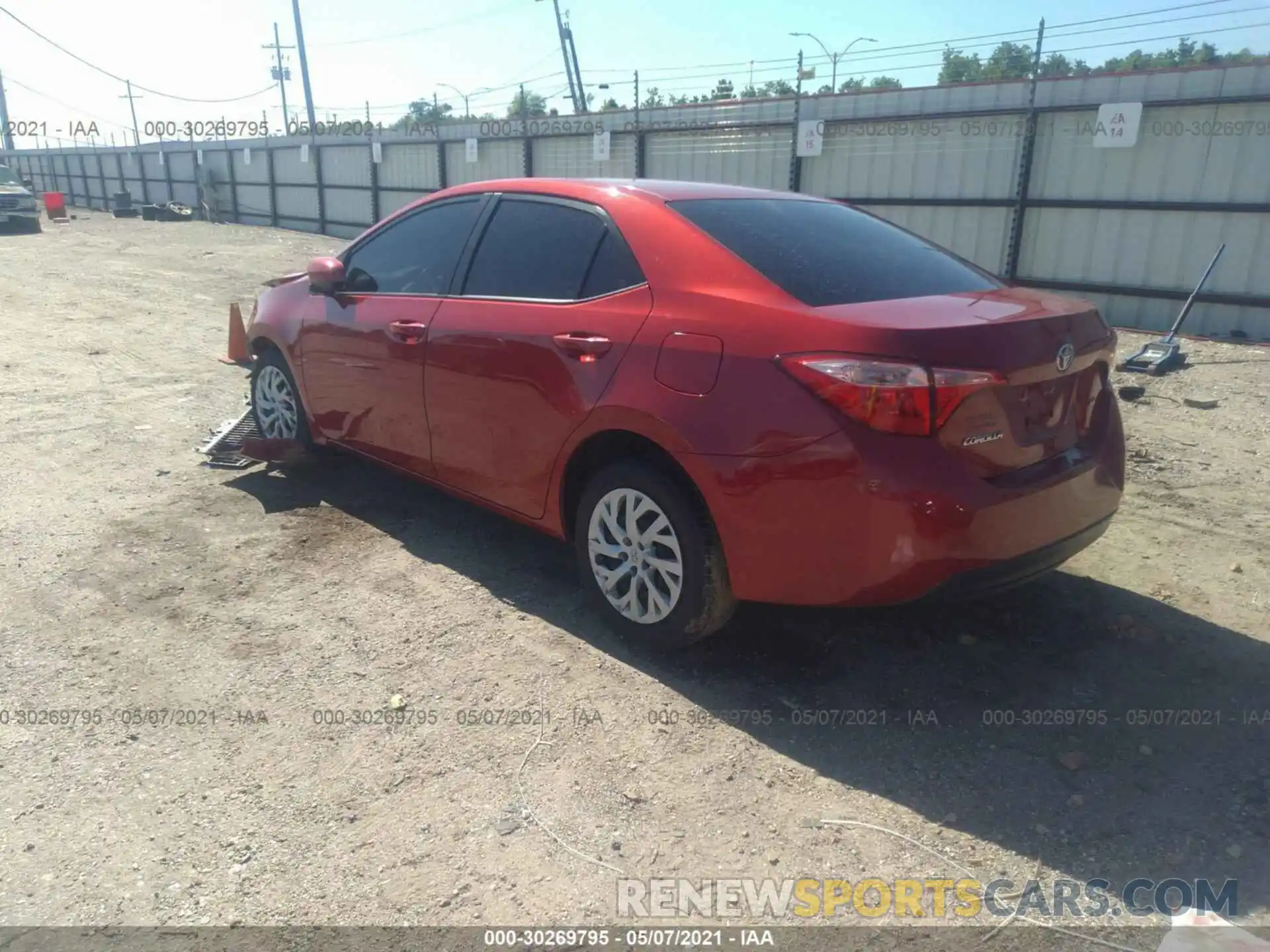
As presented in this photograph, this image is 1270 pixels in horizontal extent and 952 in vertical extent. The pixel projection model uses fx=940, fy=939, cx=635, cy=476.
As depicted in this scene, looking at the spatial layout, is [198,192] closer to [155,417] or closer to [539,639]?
[155,417]

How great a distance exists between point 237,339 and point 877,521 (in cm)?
644

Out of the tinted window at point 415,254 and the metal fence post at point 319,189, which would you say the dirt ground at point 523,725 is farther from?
the metal fence post at point 319,189

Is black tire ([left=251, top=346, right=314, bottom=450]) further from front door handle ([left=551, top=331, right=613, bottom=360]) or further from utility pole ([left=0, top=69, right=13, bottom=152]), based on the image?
utility pole ([left=0, top=69, right=13, bottom=152])

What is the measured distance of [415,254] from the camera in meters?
4.60

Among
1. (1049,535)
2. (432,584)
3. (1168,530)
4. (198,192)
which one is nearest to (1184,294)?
(1168,530)

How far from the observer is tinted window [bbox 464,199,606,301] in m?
3.77

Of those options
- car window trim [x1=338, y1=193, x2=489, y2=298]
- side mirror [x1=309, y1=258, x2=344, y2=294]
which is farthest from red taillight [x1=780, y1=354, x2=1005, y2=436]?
side mirror [x1=309, y1=258, x2=344, y2=294]

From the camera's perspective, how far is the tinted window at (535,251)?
3.77 meters

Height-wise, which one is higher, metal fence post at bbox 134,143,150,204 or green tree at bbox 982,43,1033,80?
green tree at bbox 982,43,1033,80

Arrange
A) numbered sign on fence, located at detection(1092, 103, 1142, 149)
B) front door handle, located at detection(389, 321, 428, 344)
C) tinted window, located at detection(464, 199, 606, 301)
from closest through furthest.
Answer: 1. tinted window, located at detection(464, 199, 606, 301)
2. front door handle, located at detection(389, 321, 428, 344)
3. numbered sign on fence, located at detection(1092, 103, 1142, 149)

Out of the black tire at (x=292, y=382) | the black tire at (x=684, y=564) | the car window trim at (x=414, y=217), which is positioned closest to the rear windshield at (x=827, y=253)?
the black tire at (x=684, y=564)

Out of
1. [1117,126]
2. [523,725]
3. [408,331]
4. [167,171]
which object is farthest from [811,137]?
[167,171]

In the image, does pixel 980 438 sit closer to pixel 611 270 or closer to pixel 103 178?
pixel 611 270

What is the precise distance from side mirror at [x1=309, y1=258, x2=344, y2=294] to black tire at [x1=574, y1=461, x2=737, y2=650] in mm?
2153
